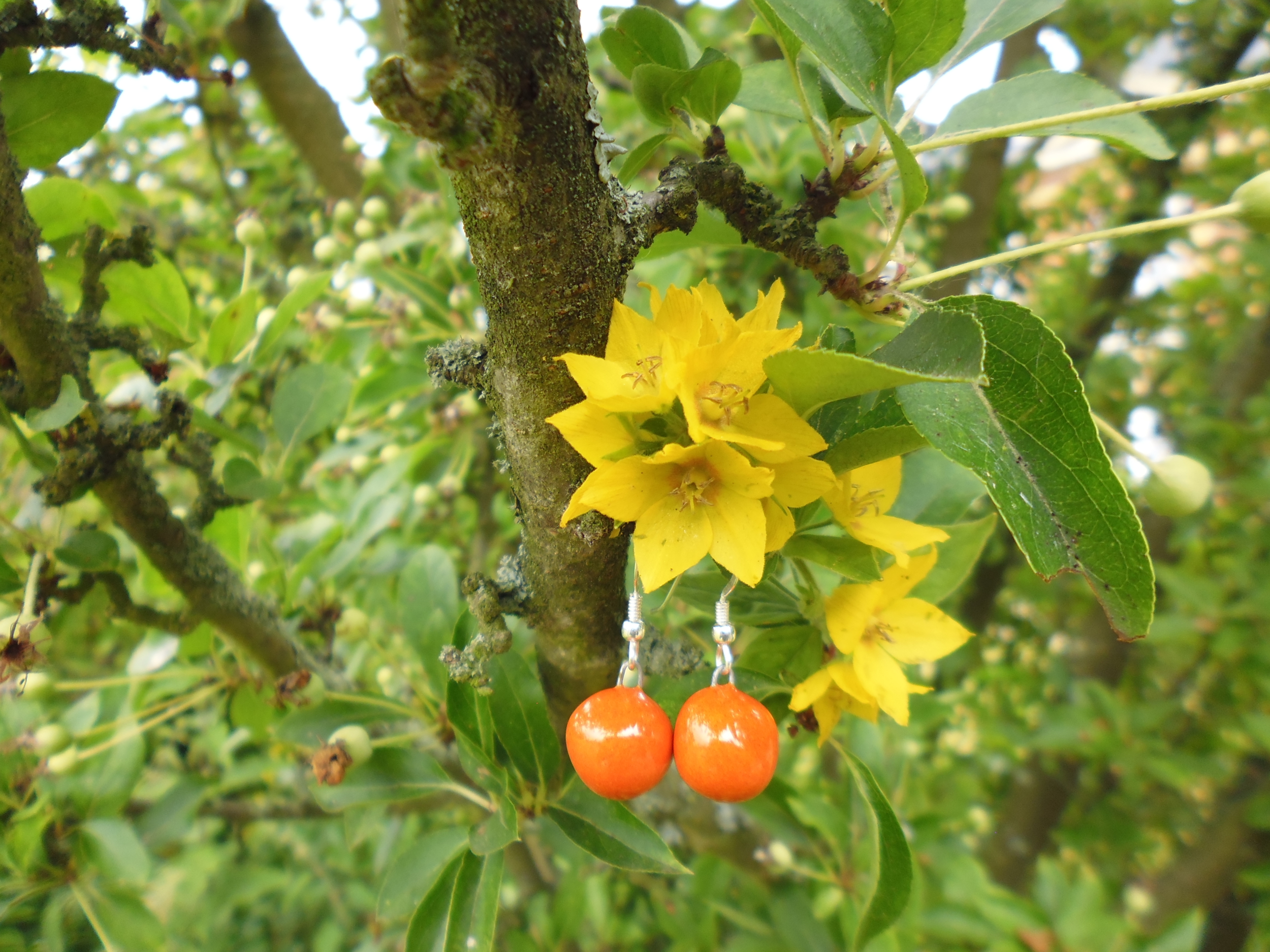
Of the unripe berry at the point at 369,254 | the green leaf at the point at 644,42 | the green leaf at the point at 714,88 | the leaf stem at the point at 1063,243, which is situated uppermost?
the green leaf at the point at 644,42

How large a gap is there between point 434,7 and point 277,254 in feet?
9.51

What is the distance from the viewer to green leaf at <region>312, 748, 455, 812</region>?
1182mm

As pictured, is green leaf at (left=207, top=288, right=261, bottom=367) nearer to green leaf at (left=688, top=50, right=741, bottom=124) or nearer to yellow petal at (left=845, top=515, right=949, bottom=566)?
green leaf at (left=688, top=50, right=741, bottom=124)

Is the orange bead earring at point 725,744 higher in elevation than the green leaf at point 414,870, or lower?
higher

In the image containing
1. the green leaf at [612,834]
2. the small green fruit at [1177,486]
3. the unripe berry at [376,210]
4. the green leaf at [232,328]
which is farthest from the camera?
the unripe berry at [376,210]

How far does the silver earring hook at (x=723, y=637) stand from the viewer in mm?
881

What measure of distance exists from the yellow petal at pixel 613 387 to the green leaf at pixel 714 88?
38cm

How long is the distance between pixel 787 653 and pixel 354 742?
2.27ft

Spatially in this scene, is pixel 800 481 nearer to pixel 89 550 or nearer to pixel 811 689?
pixel 811 689

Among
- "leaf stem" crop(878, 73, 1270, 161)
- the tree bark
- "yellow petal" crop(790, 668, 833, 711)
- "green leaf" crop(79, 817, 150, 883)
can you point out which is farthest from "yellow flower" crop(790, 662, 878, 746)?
the tree bark

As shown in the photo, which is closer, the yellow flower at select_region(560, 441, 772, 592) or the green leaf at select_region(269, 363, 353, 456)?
the yellow flower at select_region(560, 441, 772, 592)

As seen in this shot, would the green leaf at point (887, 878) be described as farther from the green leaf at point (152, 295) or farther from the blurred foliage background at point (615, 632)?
the green leaf at point (152, 295)

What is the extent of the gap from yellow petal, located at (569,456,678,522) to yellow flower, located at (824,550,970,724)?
11.8 inches

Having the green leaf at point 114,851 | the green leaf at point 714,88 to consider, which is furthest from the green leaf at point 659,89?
the green leaf at point 114,851
